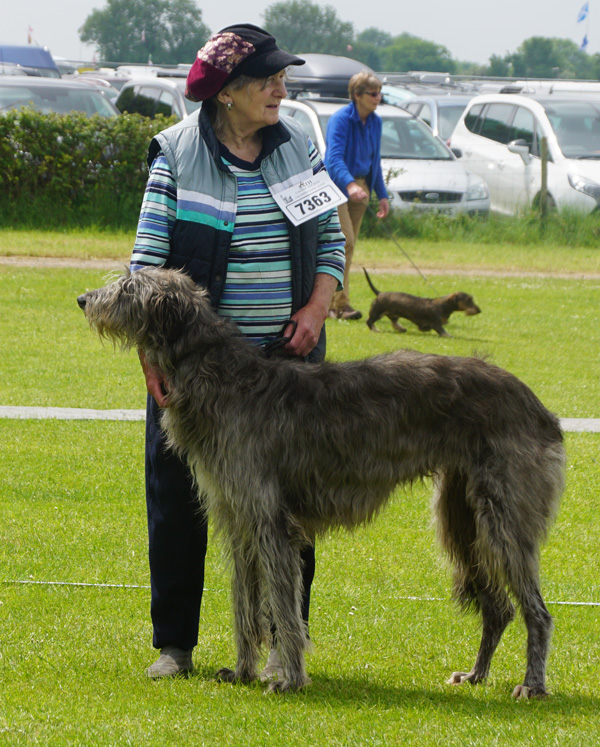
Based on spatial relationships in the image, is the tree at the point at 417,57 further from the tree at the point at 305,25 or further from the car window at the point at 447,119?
the car window at the point at 447,119

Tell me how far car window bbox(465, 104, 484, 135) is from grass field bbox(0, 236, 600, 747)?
1244cm

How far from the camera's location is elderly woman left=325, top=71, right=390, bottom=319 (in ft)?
38.0

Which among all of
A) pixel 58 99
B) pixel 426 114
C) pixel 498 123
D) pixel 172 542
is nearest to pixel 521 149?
pixel 498 123

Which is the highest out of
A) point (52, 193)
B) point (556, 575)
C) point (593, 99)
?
point (593, 99)

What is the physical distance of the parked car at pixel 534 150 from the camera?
18016 millimetres

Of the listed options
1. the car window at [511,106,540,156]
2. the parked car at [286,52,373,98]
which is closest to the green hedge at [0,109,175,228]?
the parked car at [286,52,373,98]

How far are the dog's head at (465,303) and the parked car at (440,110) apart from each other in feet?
41.1

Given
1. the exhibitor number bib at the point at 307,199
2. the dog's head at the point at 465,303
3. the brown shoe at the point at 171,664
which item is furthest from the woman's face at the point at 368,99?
the brown shoe at the point at 171,664

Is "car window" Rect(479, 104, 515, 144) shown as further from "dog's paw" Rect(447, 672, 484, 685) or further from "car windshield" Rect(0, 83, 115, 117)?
"dog's paw" Rect(447, 672, 484, 685)

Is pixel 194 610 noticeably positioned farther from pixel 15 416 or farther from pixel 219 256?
pixel 15 416

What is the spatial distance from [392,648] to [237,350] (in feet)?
5.27

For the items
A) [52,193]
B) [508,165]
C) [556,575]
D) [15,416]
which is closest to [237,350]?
[556,575]

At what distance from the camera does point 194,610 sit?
14.8ft

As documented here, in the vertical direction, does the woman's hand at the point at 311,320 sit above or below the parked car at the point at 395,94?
below
